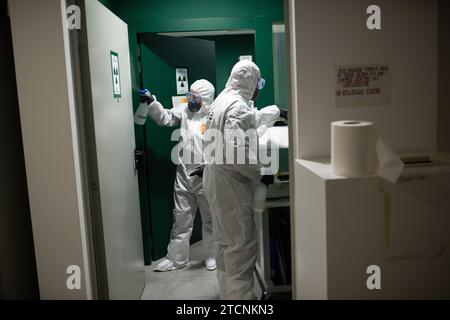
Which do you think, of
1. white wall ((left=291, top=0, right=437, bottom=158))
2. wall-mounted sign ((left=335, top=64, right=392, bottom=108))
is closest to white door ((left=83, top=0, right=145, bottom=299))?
white wall ((left=291, top=0, right=437, bottom=158))

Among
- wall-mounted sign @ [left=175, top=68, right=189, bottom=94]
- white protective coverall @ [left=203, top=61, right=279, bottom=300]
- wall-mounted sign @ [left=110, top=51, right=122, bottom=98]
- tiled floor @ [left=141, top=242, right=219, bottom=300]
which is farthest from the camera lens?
wall-mounted sign @ [left=175, top=68, right=189, bottom=94]

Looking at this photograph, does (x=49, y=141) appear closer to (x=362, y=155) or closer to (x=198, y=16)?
(x=362, y=155)

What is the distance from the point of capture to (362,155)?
1.14 meters

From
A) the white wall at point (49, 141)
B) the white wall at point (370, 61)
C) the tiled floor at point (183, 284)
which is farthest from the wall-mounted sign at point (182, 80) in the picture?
the white wall at point (370, 61)

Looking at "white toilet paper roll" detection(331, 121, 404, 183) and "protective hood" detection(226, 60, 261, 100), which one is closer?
"white toilet paper roll" detection(331, 121, 404, 183)

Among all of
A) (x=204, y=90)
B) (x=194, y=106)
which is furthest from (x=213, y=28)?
(x=194, y=106)

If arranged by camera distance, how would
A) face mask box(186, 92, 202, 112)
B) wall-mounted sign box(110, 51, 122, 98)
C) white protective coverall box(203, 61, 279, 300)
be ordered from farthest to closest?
face mask box(186, 92, 202, 112), white protective coverall box(203, 61, 279, 300), wall-mounted sign box(110, 51, 122, 98)

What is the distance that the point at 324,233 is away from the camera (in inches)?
46.0

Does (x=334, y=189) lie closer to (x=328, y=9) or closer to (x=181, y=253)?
(x=328, y=9)

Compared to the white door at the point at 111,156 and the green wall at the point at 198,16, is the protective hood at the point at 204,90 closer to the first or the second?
the green wall at the point at 198,16

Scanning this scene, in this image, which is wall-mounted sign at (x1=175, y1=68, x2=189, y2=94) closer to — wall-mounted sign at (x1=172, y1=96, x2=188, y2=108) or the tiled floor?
wall-mounted sign at (x1=172, y1=96, x2=188, y2=108)

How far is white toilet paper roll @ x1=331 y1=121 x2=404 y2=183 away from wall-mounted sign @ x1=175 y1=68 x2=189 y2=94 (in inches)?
81.7

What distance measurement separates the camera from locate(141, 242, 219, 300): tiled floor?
2.43 meters

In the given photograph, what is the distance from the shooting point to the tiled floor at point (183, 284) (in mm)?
2426
